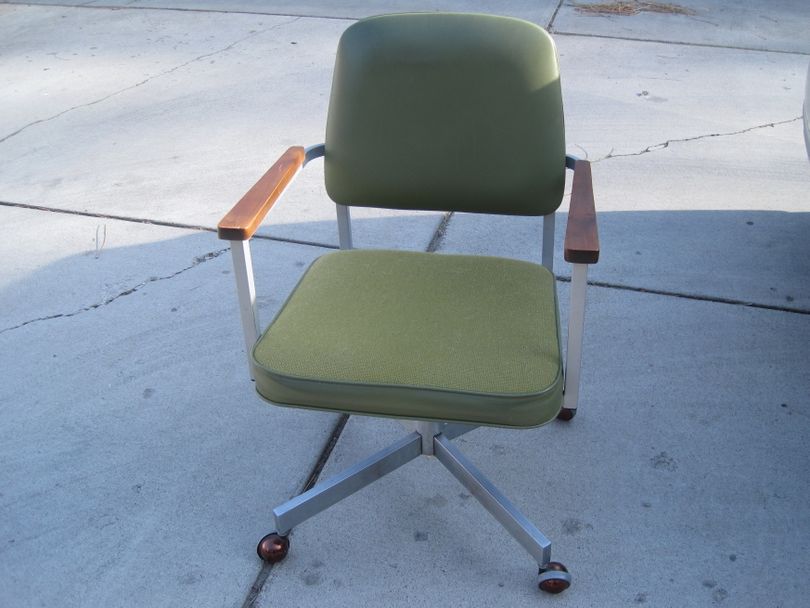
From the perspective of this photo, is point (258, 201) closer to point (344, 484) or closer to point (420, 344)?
point (420, 344)

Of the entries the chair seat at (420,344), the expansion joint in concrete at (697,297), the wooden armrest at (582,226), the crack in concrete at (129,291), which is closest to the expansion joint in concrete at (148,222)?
the crack in concrete at (129,291)

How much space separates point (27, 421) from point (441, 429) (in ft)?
3.46

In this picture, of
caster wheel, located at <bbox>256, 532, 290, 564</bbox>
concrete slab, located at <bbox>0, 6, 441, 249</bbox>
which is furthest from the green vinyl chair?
concrete slab, located at <bbox>0, 6, 441, 249</bbox>

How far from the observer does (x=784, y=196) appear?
119 inches

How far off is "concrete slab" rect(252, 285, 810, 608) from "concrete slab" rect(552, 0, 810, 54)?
3071mm

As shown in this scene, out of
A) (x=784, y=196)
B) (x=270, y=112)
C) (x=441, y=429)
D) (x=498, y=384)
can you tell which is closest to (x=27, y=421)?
(x=441, y=429)

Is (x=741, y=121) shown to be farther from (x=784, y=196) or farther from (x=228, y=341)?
(x=228, y=341)

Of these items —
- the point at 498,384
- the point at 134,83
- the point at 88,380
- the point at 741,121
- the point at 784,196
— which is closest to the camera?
the point at 498,384

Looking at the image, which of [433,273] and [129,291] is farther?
[129,291]

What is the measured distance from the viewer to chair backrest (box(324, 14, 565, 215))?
177 cm

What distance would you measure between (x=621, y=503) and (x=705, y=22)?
417cm

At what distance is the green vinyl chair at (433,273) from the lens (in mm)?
1422

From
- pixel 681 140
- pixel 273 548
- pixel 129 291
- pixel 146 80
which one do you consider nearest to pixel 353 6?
pixel 146 80

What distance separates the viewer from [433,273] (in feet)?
5.77
